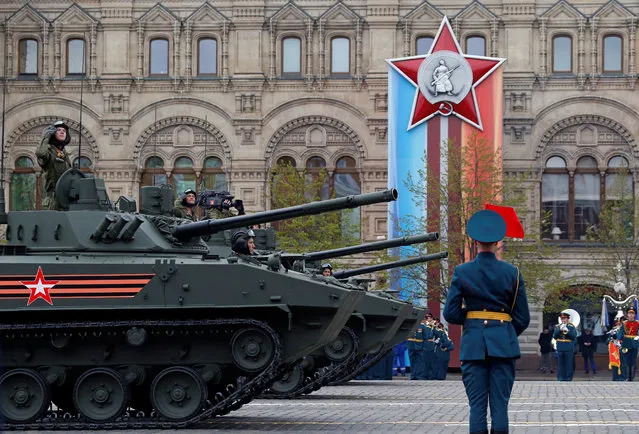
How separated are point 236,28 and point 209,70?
1.93m

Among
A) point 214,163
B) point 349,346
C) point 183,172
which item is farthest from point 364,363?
point 183,172

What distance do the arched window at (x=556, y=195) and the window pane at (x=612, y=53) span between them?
12.8 ft

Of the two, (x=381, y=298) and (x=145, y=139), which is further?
(x=145, y=139)

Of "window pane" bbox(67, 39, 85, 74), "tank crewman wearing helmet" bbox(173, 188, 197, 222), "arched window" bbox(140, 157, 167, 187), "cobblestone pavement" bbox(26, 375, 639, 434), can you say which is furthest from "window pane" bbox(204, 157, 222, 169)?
"tank crewman wearing helmet" bbox(173, 188, 197, 222)

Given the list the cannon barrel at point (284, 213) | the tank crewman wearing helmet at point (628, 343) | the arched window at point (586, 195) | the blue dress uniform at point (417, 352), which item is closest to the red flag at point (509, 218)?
the cannon barrel at point (284, 213)

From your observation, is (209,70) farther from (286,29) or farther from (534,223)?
(534,223)

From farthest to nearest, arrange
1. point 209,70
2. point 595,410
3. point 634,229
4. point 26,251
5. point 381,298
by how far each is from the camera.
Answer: point 209,70 < point 634,229 < point 381,298 < point 595,410 < point 26,251

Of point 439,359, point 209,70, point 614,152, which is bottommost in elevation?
point 439,359

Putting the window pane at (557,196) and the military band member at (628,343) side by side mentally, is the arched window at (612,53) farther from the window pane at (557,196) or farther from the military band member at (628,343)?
the military band member at (628,343)

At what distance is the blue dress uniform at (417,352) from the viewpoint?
113 ft

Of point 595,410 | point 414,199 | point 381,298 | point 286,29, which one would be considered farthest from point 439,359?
point 286,29

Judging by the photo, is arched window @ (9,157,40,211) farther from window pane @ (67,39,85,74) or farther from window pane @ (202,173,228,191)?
window pane @ (202,173,228,191)

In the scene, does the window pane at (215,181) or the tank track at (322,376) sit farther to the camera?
the window pane at (215,181)

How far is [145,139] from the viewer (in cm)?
5178
